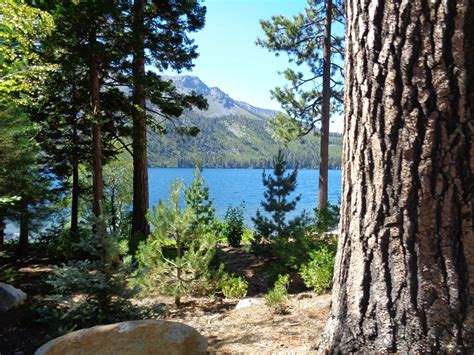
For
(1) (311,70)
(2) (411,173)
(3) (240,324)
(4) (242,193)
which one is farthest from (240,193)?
(2) (411,173)

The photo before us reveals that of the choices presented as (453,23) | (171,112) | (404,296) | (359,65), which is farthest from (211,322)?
(171,112)

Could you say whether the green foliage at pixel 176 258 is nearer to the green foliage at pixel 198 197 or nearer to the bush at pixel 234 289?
the bush at pixel 234 289

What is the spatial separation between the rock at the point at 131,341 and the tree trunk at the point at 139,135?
7022 mm

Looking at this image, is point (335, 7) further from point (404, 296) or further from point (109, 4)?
point (404, 296)

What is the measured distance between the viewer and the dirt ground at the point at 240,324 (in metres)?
3.14

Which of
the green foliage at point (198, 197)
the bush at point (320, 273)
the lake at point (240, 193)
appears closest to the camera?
the bush at point (320, 273)

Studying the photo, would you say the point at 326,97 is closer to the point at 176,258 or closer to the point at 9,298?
the point at 176,258

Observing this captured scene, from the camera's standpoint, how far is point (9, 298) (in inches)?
232

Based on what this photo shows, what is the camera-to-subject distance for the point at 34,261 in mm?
10578

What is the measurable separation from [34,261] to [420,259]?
1106cm

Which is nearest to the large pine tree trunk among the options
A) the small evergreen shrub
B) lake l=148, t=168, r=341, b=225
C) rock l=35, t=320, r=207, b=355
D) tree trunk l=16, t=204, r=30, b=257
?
rock l=35, t=320, r=207, b=355

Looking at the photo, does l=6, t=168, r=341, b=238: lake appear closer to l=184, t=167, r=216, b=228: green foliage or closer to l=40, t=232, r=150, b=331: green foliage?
l=184, t=167, r=216, b=228: green foliage

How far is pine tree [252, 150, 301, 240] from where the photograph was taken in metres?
8.30

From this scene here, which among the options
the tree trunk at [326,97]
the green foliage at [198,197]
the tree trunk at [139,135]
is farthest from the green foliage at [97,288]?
the tree trunk at [326,97]
